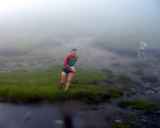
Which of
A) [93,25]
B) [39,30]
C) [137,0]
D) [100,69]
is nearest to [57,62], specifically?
[100,69]

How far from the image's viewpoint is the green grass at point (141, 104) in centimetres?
3035

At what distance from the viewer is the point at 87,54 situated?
5800 cm

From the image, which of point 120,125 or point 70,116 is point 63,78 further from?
point 120,125

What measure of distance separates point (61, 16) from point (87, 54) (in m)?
42.9

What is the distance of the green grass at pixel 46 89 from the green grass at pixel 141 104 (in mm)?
2222

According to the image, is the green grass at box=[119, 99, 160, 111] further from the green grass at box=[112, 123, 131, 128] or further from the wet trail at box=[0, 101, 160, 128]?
the green grass at box=[112, 123, 131, 128]

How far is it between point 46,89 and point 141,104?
28.2 feet

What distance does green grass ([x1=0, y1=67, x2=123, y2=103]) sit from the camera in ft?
105

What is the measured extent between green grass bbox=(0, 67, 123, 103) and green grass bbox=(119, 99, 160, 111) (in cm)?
222

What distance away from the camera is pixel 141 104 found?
31.1 meters

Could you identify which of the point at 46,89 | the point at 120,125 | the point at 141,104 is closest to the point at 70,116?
the point at 120,125

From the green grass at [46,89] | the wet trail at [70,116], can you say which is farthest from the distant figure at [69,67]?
the wet trail at [70,116]

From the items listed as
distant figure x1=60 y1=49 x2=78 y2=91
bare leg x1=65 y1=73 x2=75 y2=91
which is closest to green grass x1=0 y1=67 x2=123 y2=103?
bare leg x1=65 y1=73 x2=75 y2=91

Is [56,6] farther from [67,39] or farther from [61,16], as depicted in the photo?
[67,39]
